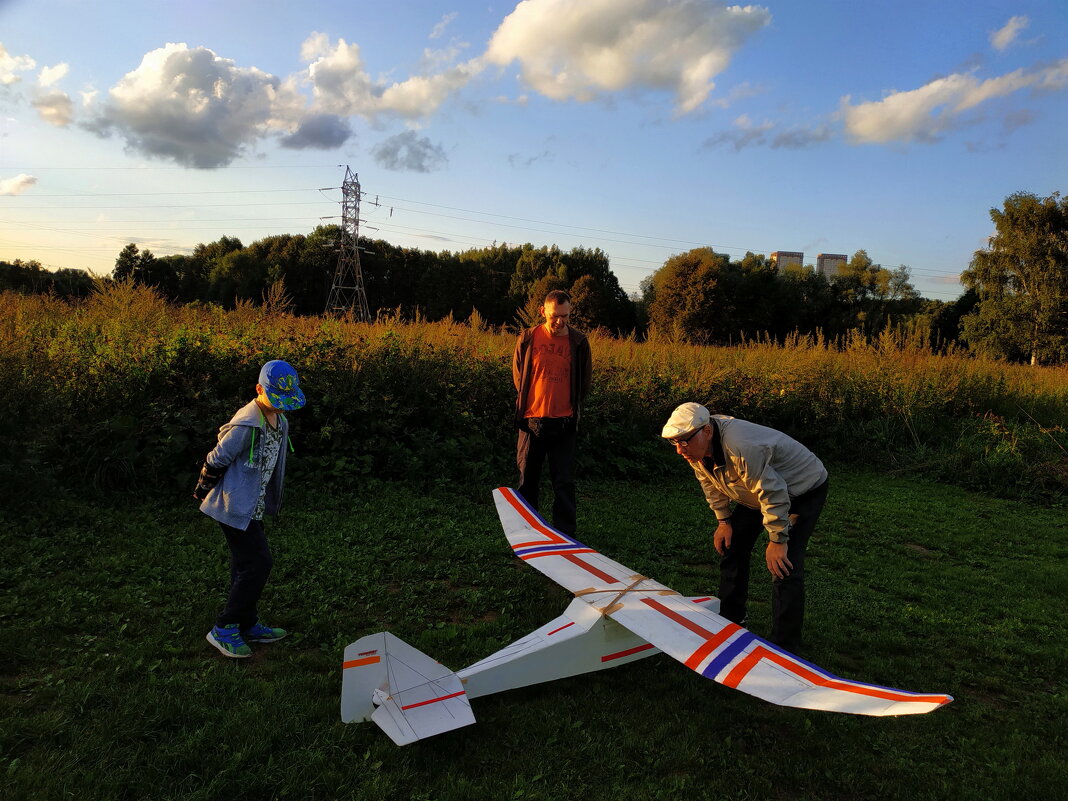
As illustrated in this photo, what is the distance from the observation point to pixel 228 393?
687cm

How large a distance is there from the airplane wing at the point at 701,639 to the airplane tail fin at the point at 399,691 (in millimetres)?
979

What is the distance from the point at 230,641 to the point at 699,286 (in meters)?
28.1

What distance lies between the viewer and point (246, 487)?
131 inches

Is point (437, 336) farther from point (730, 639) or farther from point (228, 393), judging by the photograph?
point (730, 639)

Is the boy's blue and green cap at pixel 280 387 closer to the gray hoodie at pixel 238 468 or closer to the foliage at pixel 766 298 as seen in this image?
the gray hoodie at pixel 238 468

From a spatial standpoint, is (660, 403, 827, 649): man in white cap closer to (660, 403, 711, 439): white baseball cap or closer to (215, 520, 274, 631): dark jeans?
(660, 403, 711, 439): white baseball cap

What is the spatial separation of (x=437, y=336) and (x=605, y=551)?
4.70m

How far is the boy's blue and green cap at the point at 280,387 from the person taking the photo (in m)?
3.22

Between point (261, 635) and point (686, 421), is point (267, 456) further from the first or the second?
point (686, 421)

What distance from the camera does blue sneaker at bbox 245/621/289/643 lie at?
11.6 feet

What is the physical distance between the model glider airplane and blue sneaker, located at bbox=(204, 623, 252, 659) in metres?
1.00

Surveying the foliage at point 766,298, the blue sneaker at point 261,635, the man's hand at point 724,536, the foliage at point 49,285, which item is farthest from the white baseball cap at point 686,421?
the foliage at point 766,298

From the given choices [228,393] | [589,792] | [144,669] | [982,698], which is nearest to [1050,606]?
[982,698]

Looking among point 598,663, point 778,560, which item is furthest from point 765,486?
point 598,663
